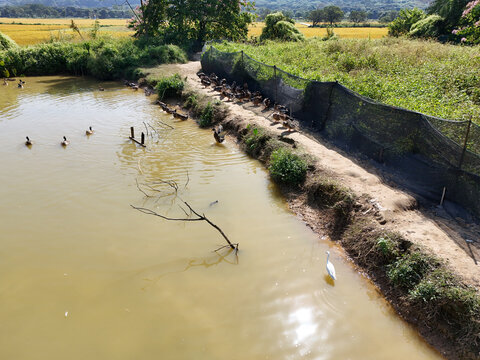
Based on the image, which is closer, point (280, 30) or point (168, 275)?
point (168, 275)

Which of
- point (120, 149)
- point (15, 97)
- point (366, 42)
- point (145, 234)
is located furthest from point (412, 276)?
point (15, 97)

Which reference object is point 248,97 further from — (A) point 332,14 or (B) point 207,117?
(A) point 332,14

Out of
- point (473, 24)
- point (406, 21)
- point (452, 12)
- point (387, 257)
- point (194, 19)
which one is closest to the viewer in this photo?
point (387, 257)

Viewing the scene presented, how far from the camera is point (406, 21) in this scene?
22203 millimetres

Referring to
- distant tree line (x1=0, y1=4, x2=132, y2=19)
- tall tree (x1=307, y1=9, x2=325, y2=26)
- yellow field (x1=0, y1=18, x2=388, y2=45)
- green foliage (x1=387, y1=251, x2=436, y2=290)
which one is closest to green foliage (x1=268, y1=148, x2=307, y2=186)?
green foliage (x1=387, y1=251, x2=436, y2=290)

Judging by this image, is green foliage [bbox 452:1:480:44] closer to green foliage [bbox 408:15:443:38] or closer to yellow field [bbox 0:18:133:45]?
green foliage [bbox 408:15:443:38]

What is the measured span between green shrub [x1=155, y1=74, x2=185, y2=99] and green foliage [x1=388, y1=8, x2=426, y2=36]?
16620 mm

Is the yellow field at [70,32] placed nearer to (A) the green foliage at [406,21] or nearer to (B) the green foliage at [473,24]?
(A) the green foliage at [406,21]

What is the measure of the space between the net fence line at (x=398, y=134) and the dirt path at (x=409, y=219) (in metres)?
0.46

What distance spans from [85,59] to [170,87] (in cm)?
950

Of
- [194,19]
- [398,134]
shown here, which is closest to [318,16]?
[194,19]

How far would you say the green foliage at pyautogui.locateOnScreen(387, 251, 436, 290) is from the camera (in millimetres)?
4438

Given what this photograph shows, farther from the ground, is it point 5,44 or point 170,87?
point 5,44

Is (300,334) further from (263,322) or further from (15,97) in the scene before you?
(15,97)
